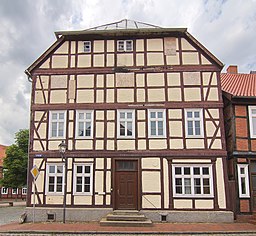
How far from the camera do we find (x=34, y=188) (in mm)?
15797

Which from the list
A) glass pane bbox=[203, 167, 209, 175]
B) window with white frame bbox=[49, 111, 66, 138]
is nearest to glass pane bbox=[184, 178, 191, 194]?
glass pane bbox=[203, 167, 209, 175]

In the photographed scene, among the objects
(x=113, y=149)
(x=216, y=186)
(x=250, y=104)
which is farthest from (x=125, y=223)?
(x=250, y=104)

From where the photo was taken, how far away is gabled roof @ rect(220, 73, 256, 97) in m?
16.8

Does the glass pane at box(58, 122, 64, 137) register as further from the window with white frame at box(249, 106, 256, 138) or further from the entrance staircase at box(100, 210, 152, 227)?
the window with white frame at box(249, 106, 256, 138)

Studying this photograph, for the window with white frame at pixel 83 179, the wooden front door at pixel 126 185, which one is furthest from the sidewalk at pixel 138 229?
the window with white frame at pixel 83 179

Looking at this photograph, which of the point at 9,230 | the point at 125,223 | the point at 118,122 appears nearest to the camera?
the point at 9,230

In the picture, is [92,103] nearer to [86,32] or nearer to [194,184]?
[86,32]

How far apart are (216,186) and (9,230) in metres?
9.60

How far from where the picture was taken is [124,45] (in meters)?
17.2

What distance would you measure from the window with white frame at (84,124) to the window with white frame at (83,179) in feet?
5.24

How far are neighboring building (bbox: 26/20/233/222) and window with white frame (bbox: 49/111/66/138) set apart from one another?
0.17ft

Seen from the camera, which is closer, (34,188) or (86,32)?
(34,188)

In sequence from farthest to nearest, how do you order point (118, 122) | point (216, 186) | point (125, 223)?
point (118, 122)
point (216, 186)
point (125, 223)

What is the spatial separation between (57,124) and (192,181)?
751 cm
